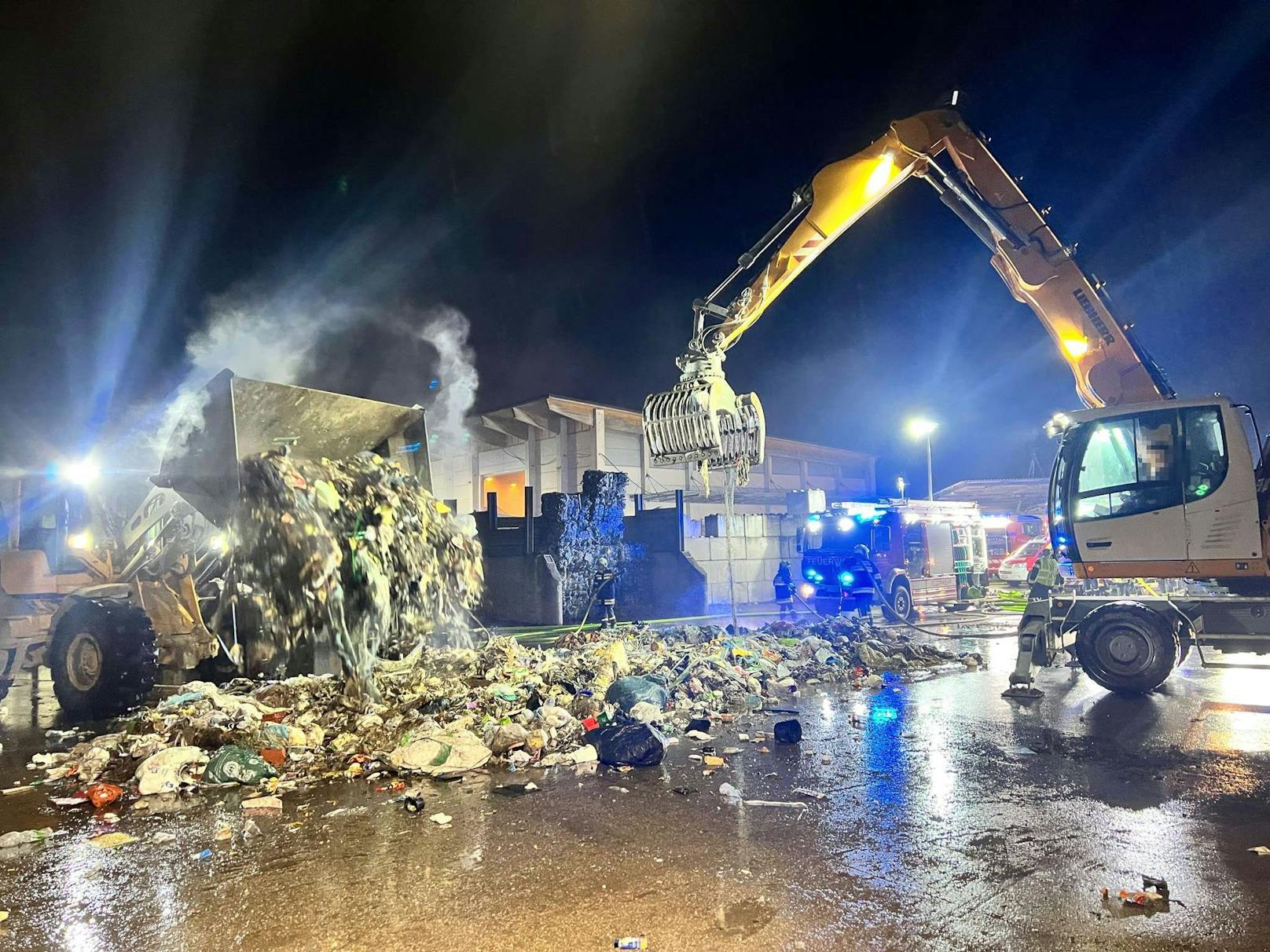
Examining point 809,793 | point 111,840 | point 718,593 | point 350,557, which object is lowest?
point 809,793

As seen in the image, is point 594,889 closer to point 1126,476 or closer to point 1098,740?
point 1098,740

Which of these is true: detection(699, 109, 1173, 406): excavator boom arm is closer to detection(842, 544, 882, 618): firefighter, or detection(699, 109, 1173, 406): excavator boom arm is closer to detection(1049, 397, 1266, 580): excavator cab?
detection(1049, 397, 1266, 580): excavator cab

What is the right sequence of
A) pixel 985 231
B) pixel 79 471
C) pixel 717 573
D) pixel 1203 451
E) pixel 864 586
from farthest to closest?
pixel 717 573
pixel 864 586
pixel 985 231
pixel 79 471
pixel 1203 451

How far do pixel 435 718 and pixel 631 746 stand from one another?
179cm

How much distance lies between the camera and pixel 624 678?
7352 mm

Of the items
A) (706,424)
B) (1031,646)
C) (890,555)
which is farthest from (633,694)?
(890,555)

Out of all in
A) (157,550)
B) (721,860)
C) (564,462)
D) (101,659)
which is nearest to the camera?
(721,860)

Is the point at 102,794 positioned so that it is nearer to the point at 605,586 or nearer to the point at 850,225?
the point at 850,225

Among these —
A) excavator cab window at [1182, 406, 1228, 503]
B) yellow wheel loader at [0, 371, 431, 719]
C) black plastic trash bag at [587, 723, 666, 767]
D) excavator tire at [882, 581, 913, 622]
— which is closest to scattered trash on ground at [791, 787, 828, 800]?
black plastic trash bag at [587, 723, 666, 767]

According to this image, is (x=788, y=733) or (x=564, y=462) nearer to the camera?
(x=788, y=733)

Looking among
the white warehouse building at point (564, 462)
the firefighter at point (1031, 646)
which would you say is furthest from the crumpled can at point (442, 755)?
the white warehouse building at point (564, 462)

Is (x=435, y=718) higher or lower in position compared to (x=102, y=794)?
higher

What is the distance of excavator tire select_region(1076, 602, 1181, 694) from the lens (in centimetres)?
769

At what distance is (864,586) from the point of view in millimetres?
15523
